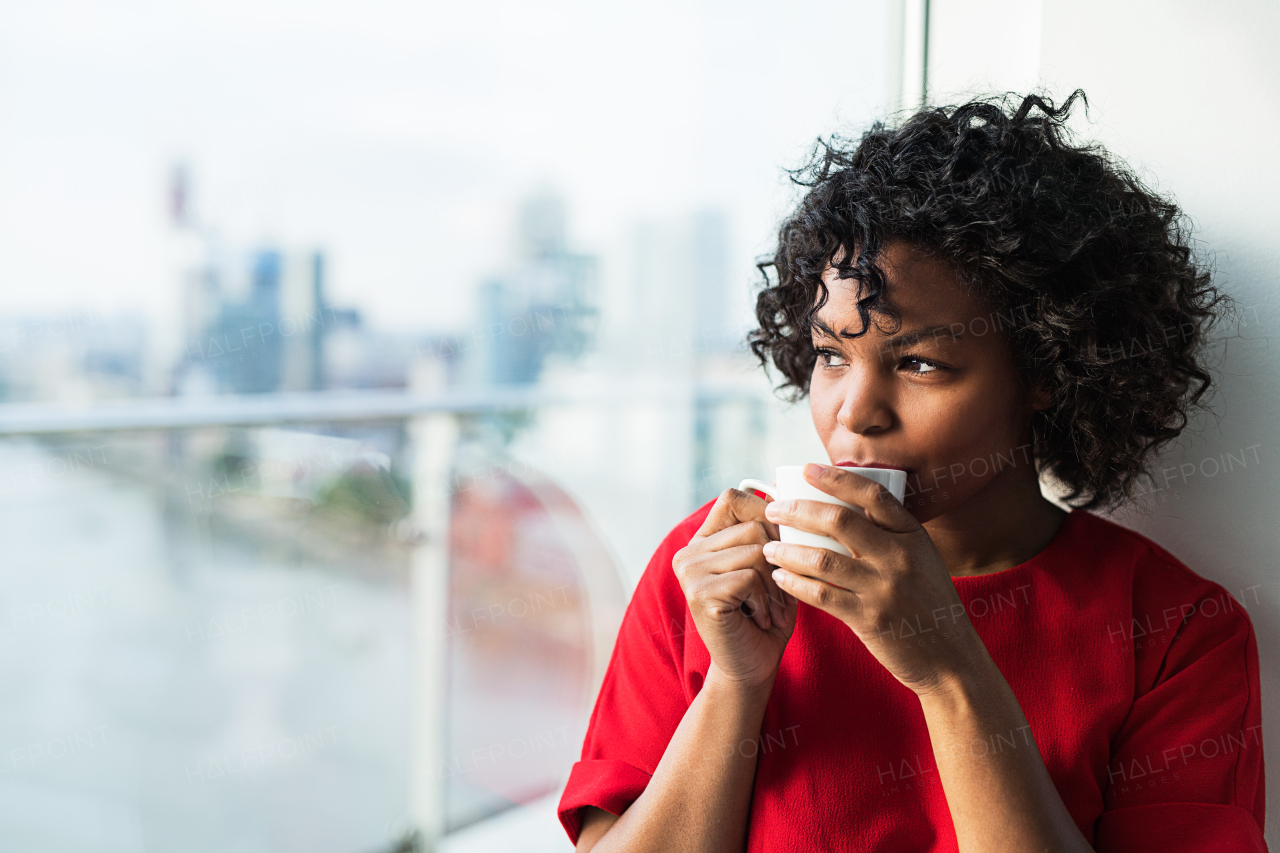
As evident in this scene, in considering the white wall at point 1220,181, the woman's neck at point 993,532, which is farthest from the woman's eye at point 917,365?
the white wall at point 1220,181

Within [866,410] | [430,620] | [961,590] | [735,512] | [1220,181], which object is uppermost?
[1220,181]

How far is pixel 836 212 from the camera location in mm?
925

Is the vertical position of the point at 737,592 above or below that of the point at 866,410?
below

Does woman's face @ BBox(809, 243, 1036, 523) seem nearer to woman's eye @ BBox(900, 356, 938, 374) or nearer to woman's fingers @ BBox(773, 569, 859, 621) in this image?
woman's eye @ BBox(900, 356, 938, 374)

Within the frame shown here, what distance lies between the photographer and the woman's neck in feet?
3.22

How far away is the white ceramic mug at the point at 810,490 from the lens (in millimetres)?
732

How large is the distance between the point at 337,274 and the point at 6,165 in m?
0.79

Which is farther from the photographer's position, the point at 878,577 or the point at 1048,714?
the point at 1048,714

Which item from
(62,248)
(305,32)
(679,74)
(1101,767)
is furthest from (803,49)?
(62,248)

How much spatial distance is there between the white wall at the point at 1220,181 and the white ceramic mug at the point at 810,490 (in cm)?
57

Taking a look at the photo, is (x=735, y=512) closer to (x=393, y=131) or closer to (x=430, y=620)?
(x=430, y=620)

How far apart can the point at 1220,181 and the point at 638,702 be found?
0.99m

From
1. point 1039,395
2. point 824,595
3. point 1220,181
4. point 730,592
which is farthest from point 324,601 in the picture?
point 1220,181

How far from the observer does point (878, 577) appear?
0.73 m
